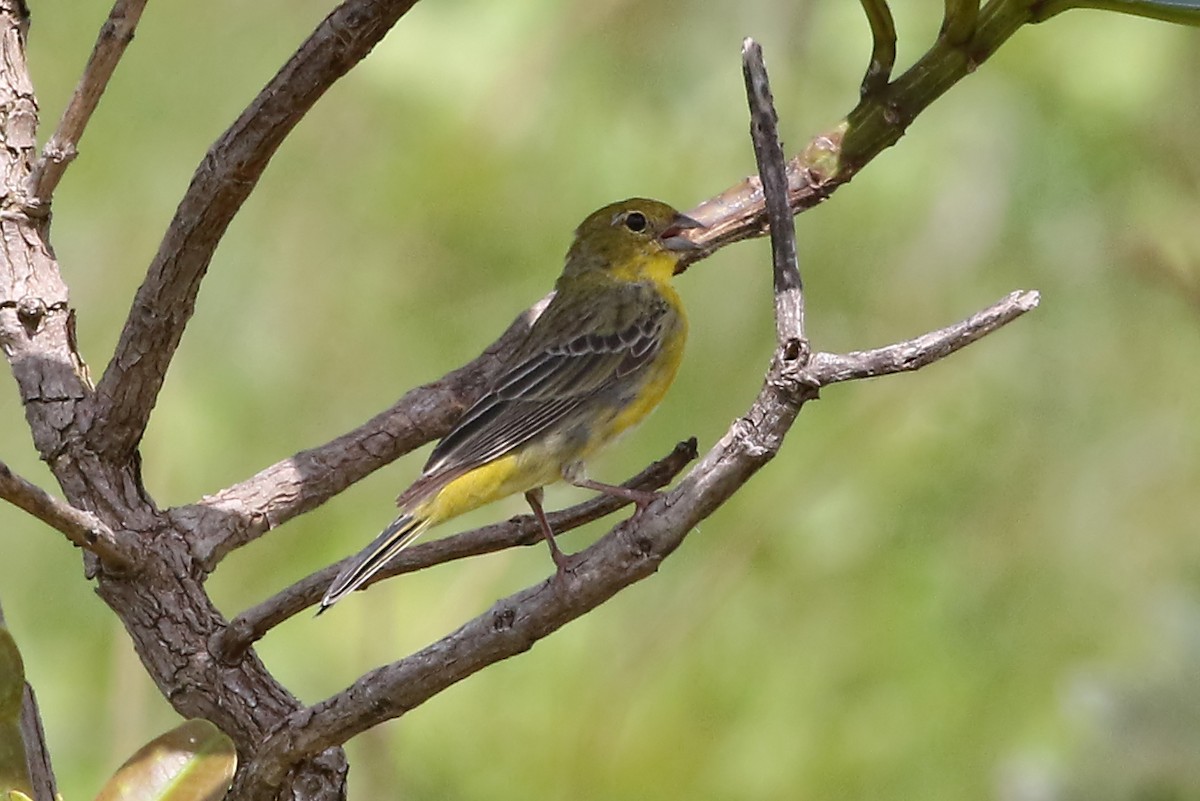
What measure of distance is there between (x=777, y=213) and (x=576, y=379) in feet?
5.85

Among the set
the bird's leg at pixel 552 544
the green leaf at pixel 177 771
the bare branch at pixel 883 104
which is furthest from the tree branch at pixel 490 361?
the green leaf at pixel 177 771

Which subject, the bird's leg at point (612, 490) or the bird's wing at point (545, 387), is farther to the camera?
the bird's wing at point (545, 387)

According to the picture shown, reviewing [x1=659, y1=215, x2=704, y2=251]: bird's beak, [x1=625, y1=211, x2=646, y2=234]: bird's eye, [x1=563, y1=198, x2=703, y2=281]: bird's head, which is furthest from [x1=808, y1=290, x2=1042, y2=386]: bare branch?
[x1=625, y1=211, x2=646, y2=234]: bird's eye

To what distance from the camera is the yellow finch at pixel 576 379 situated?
3098 millimetres

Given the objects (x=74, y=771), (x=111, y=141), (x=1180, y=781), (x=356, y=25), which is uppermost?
(x=111, y=141)

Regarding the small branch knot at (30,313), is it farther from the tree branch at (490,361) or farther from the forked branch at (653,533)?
the forked branch at (653,533)

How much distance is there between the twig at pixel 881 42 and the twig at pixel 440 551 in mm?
665

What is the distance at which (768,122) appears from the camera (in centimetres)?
195

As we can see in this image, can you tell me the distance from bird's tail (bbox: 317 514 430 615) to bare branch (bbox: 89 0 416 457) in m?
0.37

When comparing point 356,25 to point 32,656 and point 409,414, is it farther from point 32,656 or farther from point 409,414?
point 32,656

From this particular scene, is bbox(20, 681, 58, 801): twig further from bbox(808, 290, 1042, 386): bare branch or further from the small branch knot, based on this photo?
bbox(808, 290, 1042, 386): bare branch

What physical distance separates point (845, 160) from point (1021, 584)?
241cm

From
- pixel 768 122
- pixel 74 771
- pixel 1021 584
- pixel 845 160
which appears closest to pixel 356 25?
pixel 768 122

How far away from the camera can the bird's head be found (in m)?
3.96
